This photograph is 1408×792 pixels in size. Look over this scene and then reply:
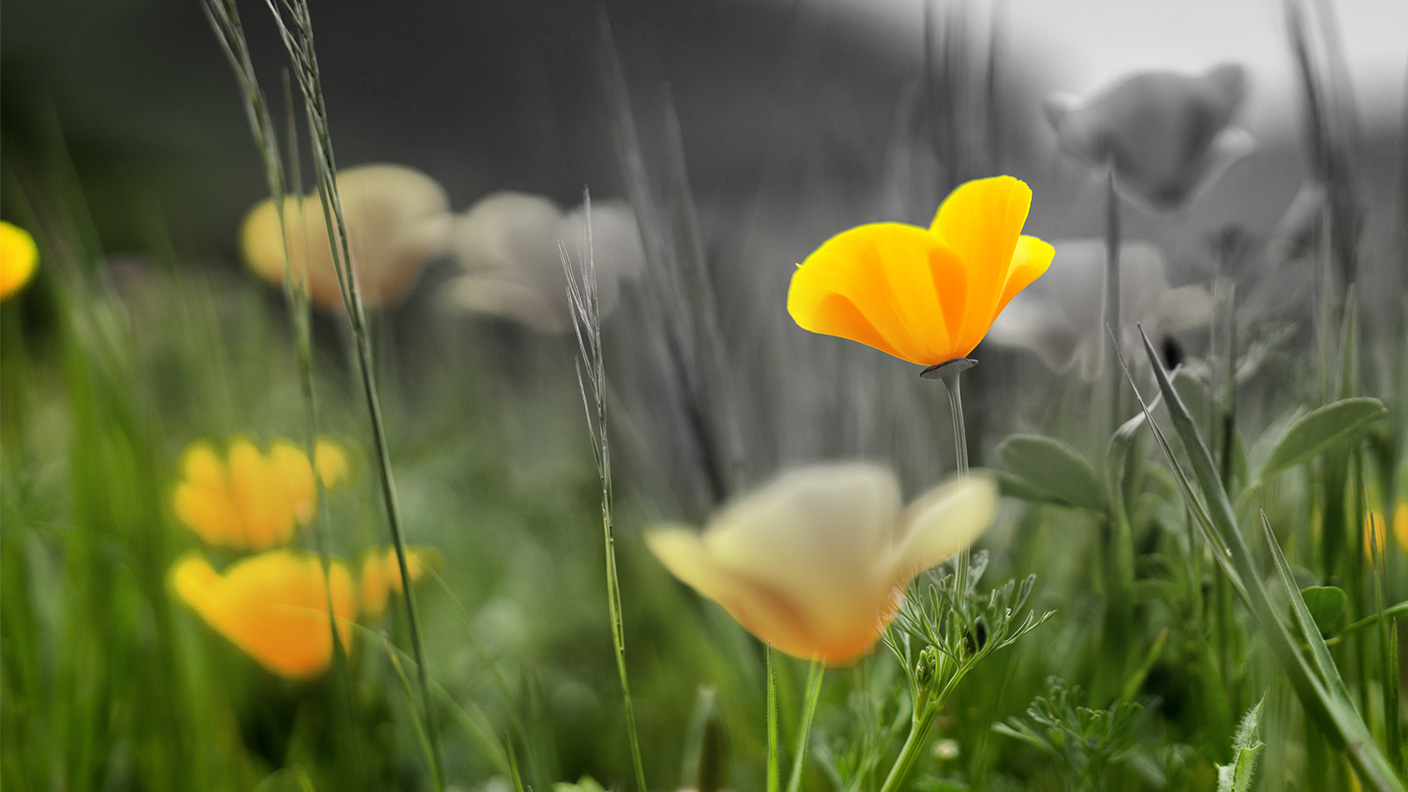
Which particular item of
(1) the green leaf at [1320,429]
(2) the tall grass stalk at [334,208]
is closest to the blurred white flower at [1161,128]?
(1) the green leaf at [1320,429]

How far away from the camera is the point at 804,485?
0.77ft

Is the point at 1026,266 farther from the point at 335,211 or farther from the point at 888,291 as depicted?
the point at 335,211

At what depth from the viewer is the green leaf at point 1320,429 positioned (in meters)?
0.23

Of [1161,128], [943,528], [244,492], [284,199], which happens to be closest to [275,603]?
[244,492]

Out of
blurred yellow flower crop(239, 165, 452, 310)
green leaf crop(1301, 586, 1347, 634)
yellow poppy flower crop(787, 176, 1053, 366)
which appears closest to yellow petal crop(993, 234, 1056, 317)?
yellow poppy flower crop(787, 176, 1053, 366)

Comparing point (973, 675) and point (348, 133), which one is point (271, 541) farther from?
point (348, 133)

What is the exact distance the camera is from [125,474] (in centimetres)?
53

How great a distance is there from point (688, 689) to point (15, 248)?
44 centimetres

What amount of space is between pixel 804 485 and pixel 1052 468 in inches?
3.6

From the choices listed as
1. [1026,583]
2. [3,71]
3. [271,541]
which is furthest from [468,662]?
[3,71]

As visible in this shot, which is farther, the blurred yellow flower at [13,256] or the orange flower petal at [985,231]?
the blurred yellow flower at [13,256]

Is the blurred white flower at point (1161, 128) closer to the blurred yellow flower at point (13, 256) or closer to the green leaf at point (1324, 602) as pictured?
the green leaf at point (1324, 602)

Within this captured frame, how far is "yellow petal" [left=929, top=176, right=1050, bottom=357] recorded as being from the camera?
0.68 feet

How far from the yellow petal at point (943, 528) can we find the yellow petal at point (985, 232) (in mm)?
49
